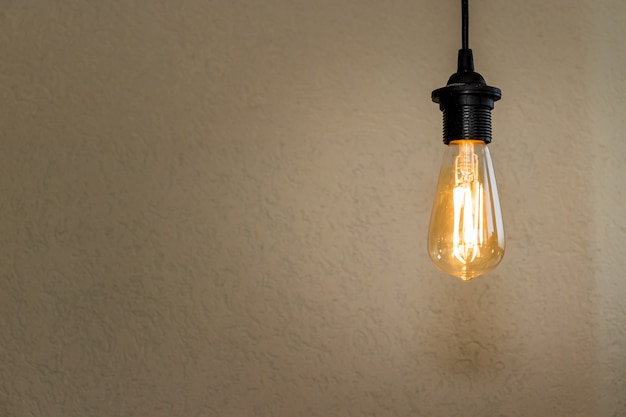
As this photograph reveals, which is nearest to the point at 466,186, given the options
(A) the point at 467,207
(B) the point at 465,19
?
(A) the point at 467,207

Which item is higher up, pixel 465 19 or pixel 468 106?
pixel 465 19

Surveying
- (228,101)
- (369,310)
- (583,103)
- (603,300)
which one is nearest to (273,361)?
(369,310)

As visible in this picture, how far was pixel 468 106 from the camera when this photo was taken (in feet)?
2.59

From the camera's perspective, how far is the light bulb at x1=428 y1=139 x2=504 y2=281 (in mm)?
808

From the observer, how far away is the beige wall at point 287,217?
3.48ft

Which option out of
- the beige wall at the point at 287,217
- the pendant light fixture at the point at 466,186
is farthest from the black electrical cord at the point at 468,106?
the beige wall at the point at 287,217

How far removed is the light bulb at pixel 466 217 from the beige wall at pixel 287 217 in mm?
259

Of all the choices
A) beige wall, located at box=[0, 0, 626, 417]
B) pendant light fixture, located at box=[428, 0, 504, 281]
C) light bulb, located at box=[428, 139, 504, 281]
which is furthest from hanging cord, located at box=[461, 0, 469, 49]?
beige wall, located at box=[0, 0, 626, 417]

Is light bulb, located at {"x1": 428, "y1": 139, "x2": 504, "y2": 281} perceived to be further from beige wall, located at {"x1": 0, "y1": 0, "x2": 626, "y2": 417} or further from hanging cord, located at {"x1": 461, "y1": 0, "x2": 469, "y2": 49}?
beige wall, located at {"x1": 0, "y1": 0, "x2": 626, "y2": 417}

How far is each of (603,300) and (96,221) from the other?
2.64 ft

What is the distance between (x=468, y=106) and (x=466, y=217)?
0.43ft

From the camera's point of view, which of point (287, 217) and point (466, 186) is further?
point (287, 217)

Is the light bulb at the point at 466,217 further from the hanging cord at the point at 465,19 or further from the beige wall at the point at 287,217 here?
the beige wall at the point at 287,217

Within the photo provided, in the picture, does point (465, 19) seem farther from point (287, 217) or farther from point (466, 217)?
point (287, 217)
